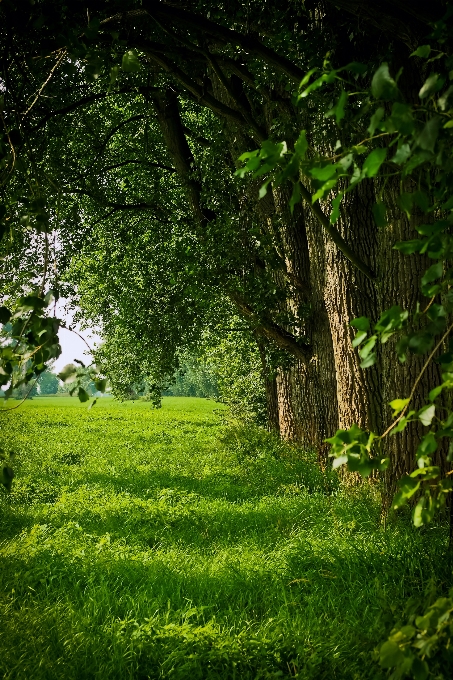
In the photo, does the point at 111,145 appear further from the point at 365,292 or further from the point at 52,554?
the point at 52,554

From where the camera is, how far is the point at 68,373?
8.54ft

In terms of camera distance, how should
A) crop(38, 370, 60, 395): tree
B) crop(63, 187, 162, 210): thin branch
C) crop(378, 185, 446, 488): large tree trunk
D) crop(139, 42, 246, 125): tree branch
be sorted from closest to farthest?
crop(378, 185, 446, 488): large tree trunk, crop(139, 42, 246, 125): tree branch, crop(63, 187, 162, 210): thin branch, crop(38, 370, 60, 395): tree

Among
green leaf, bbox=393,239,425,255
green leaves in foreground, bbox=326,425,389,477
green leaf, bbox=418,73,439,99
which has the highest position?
green leaf, bbox=418,73,439,99

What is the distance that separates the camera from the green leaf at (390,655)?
72.8 inches

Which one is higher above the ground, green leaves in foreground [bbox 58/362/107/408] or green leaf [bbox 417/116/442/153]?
green leaf [bbox 417/116/442/153]

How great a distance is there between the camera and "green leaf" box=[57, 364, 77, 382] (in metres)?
2.58

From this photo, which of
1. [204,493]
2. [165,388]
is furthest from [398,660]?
[165,388]

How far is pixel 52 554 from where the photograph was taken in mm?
6109

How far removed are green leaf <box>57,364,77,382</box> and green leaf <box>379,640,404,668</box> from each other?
145 cm

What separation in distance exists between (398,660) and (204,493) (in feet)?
24.7

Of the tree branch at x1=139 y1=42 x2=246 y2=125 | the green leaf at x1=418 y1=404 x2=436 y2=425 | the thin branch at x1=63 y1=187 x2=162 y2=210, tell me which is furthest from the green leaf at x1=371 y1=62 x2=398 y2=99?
the thin branch at x1=63 y1=187 x2=162 y2=210

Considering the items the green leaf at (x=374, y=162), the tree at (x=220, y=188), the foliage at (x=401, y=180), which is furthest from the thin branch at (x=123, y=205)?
the green leaf at (x=374, y=162)

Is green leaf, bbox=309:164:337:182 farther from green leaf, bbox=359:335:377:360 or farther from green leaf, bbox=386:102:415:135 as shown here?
green leaf, bbox=359:335:377:360

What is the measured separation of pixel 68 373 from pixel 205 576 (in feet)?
11.4
